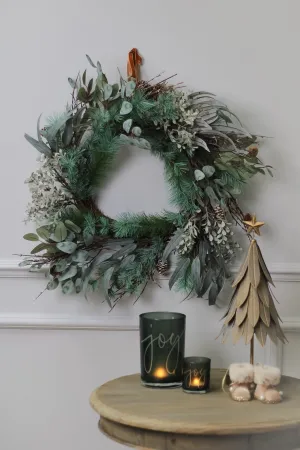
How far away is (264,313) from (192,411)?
1.12 ft

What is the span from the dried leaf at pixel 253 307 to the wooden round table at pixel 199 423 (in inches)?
8.3

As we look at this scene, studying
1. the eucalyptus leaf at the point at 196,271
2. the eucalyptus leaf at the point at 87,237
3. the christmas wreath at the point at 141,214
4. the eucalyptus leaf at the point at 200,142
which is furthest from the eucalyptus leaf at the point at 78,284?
the eucalyptus leaf at the point at 200,142

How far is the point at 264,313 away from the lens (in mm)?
1751

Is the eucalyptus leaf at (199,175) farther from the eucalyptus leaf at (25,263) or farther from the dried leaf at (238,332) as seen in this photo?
the eucalyptus leaf at (25,263)

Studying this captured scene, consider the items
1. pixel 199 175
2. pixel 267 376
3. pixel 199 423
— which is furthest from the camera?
pixel 199 175

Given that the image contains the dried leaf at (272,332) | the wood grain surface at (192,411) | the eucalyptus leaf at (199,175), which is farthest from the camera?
the eucalyptus leaf at (199,175)

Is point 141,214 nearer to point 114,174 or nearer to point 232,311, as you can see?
point 114,174

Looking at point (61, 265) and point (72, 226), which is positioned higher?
point (72, 226)

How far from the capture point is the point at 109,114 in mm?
2055

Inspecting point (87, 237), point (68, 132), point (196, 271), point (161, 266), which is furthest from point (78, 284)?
point (68, 132)

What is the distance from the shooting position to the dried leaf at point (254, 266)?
1.77m

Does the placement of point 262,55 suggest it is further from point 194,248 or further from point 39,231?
point 39,231

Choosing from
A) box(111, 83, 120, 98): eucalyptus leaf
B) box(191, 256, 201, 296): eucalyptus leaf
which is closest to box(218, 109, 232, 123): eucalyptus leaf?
box(111, 83, 120, 98): eucalyptus leaf

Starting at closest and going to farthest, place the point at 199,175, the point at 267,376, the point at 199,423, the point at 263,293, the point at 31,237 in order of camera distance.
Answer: the point at 199,423 < the point at 267,376 < the point at 263,293 < the point at 199,175 < the point at 31,237
